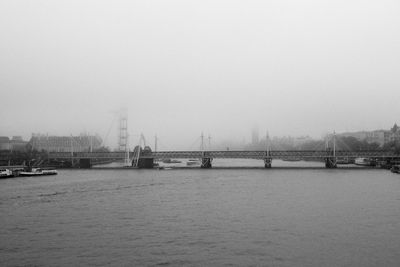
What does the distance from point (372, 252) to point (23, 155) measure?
10443cm

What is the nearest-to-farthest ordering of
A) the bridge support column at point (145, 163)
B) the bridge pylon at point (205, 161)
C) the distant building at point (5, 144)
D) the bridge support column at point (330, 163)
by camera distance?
the bridge support column at point (330, 163), the bridge pylon at point (205, 161), the bridge support column at point (145, 163), the distant building at point (5, 144)

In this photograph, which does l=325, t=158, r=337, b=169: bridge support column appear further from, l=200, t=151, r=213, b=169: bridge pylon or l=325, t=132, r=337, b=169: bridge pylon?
l=200, t=151, r=213, b=169: bridge pylon

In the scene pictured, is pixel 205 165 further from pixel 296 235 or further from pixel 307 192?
pixel 296 235

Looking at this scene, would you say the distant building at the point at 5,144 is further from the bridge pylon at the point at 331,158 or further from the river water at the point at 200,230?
the river water at the point at 200,230

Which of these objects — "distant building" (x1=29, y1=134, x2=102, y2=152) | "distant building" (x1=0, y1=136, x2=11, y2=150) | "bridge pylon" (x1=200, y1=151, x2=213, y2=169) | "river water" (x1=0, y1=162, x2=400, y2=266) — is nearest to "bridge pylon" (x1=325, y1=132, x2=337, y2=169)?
"bridge pylon" (x1=200, y1=151, x2=213, y2=169)

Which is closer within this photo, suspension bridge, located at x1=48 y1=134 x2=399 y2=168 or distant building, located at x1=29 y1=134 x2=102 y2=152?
suspension bridge, located at x1=48 y1=134 x2=399 y2=168

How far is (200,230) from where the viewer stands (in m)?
24.0

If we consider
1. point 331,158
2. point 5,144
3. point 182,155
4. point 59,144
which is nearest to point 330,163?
point 331,158

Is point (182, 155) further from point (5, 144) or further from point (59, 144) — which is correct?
point (5, 144)

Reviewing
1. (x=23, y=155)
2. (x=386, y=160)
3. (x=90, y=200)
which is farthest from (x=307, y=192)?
(x=23, y=155)

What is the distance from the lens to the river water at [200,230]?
18.5 m

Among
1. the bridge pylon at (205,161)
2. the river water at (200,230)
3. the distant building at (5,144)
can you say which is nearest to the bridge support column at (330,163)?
Result: the bridge pylon at (205,161)

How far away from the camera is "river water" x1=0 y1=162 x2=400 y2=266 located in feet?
60.7

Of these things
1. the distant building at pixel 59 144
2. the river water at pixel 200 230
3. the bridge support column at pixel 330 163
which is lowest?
the river water at pixel 200 230
